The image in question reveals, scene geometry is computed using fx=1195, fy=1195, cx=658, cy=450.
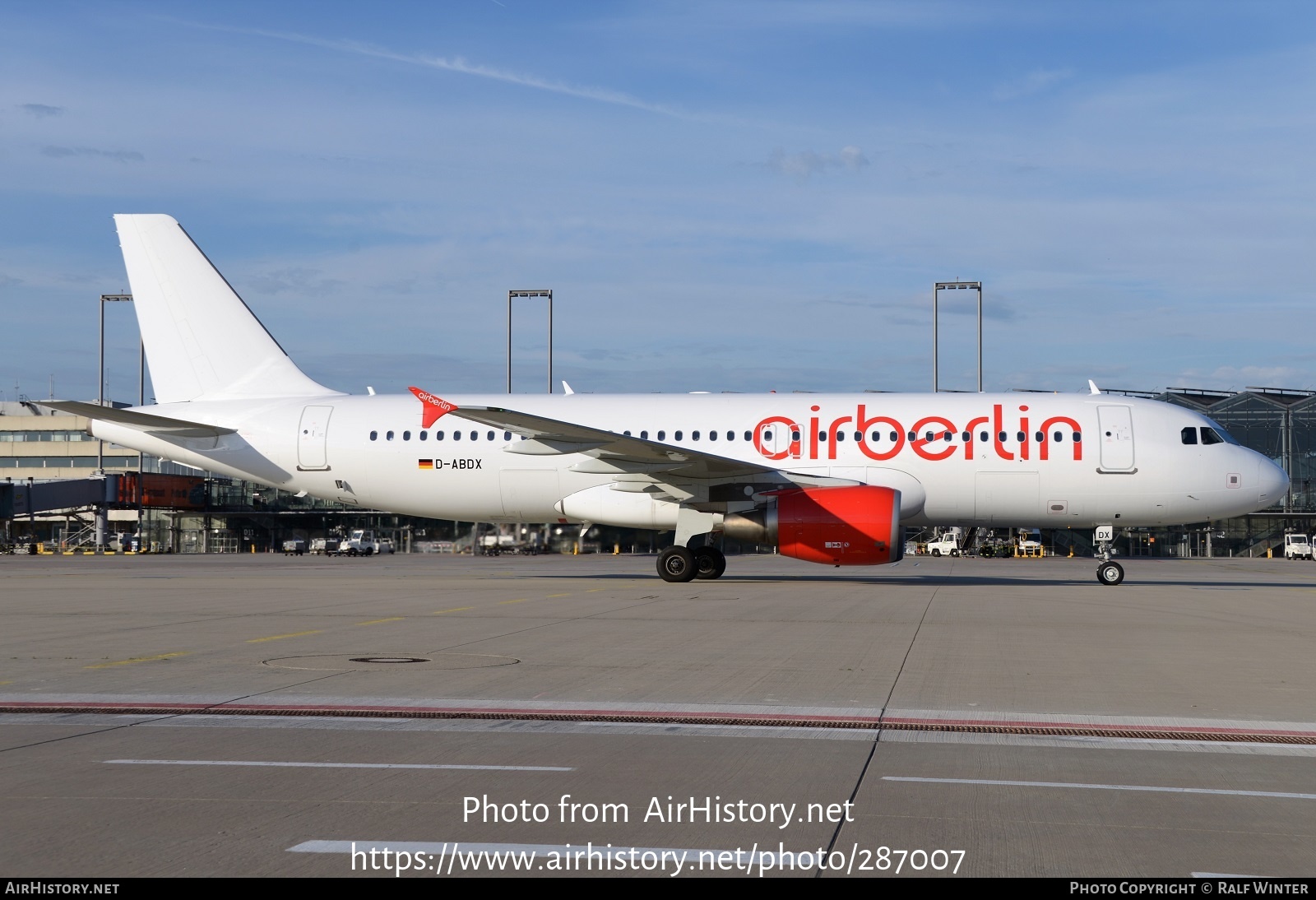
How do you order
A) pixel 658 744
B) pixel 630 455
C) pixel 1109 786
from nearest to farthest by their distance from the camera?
pixel 1109 786, pixel 658 744, pixel 630 455

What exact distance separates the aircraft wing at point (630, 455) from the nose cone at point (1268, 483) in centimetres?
882

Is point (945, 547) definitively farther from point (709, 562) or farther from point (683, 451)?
point (683, 451)

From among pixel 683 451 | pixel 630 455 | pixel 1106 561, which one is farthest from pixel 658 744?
pixel 1106 561

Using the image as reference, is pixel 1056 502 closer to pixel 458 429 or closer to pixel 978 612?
pixel 978 612

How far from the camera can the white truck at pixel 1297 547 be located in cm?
6281

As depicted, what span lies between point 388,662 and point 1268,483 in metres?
21.0

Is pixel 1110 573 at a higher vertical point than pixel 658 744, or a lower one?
lower

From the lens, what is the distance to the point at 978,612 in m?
18.3

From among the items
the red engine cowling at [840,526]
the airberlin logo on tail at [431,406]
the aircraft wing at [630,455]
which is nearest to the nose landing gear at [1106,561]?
the red engine cowling at [840,526]

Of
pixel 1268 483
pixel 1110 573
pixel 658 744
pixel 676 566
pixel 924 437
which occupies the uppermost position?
pixel 924 437

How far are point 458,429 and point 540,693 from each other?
18.4 metres

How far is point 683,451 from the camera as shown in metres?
23.2

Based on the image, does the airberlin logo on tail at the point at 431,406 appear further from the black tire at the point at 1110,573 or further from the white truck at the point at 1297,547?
the white truck at the point at 1297,547
